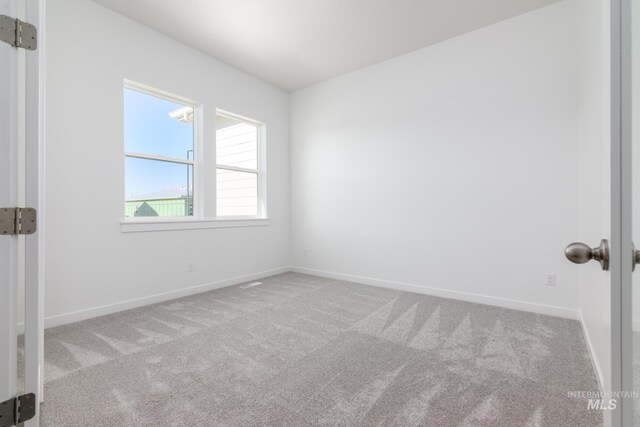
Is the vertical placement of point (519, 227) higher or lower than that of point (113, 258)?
higher

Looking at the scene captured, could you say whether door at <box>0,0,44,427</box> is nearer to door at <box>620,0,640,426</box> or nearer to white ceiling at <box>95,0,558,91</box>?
door at <box>620,0,640,426</box>

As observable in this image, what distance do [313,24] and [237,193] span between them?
7.86 ft

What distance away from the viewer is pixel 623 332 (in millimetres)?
646

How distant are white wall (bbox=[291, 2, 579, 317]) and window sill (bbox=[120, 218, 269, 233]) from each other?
1104 millimetres

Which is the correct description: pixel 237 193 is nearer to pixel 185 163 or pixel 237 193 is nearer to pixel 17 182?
pixel 185 163

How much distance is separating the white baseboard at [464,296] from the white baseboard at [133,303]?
132 centimetres

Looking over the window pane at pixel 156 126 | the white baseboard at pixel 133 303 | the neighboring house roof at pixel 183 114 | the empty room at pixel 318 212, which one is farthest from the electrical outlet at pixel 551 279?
the neighboring house roof at pixel 183 114

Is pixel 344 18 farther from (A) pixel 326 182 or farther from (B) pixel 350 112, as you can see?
(A) pixel 326 182

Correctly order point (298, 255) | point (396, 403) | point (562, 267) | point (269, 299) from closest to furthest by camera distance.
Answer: point (396, 403), point (562, 267), point (269, 299), point (298, 255)

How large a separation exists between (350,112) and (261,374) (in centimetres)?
351

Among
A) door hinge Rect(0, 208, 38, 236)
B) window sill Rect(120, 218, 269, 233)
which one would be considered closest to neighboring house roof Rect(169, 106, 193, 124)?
window sill Rect(120, 218, 269, 233)

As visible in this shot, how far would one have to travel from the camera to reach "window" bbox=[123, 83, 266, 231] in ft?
10.5

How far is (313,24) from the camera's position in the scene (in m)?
3.08

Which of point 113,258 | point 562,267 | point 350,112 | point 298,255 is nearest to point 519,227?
point 562,267
